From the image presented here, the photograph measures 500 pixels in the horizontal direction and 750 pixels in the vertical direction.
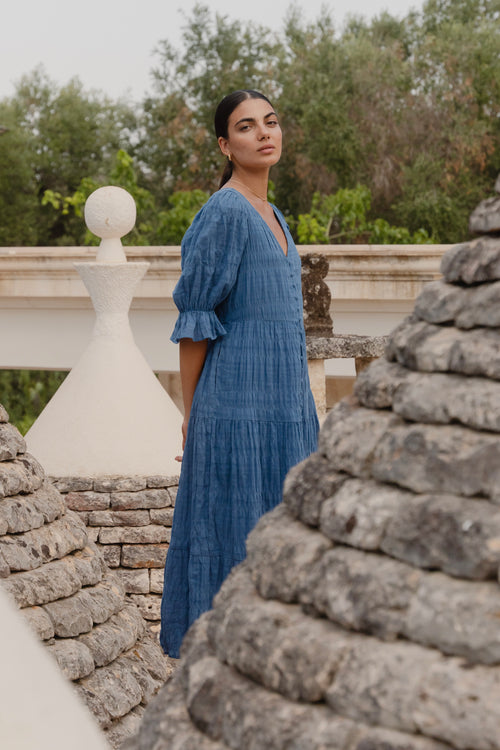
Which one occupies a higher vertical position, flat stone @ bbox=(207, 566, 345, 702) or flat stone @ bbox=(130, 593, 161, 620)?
flat stone @ bbox=(207, 566, 345, 702)

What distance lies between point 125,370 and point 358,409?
4619mm

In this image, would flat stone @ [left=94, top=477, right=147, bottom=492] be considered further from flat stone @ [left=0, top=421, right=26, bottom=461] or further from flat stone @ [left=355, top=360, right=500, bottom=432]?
flat stone @ [left=355, top=360, right=500, bottom=432]

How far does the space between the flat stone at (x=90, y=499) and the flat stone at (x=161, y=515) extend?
0.84ft

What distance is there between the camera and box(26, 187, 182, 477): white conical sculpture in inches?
239

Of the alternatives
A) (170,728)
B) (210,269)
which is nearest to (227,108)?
(210,269)

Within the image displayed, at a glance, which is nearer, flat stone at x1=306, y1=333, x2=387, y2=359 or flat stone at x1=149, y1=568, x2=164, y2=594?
flat stone at x1=306, y1=333, x2=387, y2=359

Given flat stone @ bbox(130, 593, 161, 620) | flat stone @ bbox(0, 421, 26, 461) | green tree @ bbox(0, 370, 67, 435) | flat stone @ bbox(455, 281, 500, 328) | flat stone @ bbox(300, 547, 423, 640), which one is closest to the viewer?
flat stone @ bbox(300, 547, 423, 640)

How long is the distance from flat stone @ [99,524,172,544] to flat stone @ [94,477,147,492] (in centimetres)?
22

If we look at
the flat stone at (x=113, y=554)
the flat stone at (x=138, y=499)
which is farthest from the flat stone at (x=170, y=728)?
the flat stone at (x=113, y=554)

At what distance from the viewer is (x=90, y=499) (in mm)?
6070

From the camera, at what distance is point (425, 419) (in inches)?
58.6

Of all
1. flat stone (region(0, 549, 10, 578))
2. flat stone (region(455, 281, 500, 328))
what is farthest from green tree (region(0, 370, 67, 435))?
flat stone (region(455, 281, 500, 328))

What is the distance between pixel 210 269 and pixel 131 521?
3.36 metres

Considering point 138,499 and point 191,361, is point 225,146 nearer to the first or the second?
point 191,361
